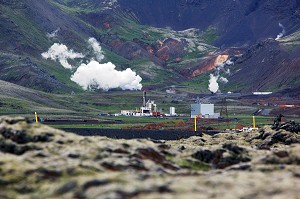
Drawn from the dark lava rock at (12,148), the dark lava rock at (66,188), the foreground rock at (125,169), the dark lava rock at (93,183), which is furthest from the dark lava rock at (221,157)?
the dark lava rock at (66,188)

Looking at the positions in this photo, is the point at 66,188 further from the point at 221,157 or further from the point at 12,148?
the point at 221,157

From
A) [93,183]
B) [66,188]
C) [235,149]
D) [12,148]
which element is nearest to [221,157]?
[235,149]

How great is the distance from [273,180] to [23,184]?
2882 centimetres

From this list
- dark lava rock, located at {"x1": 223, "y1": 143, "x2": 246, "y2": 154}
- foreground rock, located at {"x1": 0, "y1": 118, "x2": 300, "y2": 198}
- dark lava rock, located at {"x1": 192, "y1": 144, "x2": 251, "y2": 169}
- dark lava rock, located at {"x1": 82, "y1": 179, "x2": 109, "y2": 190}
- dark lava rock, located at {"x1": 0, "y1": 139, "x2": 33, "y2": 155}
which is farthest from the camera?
dark lava rock, located at {"x1": 223, "y1": 143, "x2": 246, "y2": 154}

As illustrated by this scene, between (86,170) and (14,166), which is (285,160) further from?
(14,166)

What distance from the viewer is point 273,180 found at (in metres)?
73.8

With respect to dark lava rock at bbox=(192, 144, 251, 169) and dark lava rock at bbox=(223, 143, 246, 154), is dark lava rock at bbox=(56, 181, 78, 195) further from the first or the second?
dark lava rock at bbox=(223, 143, 246, 154)

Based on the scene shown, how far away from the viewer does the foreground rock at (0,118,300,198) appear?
221 feet

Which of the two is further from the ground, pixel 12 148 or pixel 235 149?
pixel 12 148

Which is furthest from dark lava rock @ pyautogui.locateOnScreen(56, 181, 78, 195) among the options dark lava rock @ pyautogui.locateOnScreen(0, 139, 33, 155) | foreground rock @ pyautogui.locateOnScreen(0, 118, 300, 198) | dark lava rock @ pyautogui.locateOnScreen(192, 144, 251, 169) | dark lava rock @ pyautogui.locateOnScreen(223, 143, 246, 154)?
dark lava rock @ pyautogui.locateOnScreen(223, 143, 246, 154)

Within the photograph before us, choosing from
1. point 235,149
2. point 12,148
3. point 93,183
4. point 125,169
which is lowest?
point 93,183

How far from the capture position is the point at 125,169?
8494 centimetres

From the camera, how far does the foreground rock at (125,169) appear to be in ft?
221

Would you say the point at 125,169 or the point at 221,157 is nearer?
the point at 125,169
